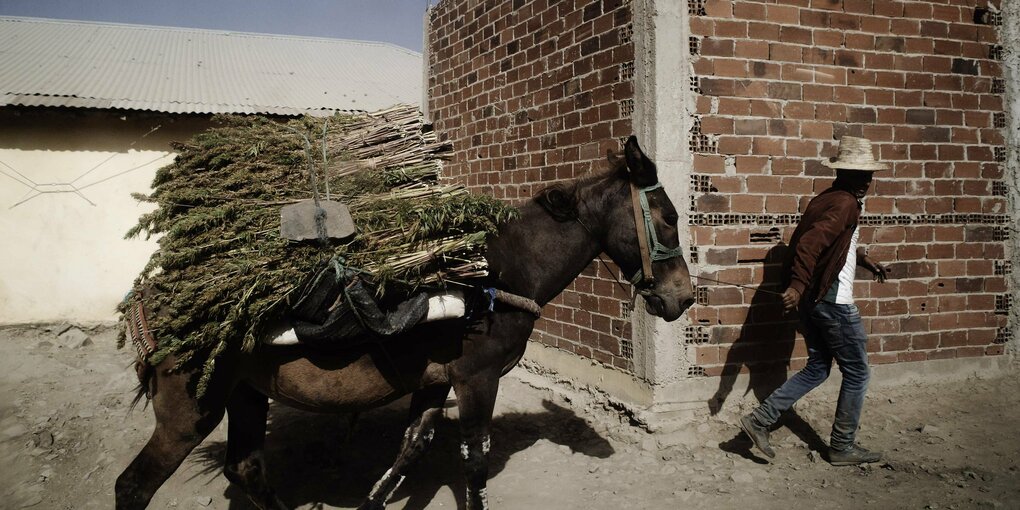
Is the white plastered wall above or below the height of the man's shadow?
above

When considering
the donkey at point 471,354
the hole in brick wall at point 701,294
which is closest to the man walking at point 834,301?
the hole in brick wall at point 701,294

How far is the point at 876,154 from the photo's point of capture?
504 centimetres

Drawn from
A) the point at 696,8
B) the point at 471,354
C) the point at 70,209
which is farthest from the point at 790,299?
the point at 70,209

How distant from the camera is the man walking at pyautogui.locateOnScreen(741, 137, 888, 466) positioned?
3928 mm

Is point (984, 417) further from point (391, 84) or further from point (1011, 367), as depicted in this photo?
point (391, 84)

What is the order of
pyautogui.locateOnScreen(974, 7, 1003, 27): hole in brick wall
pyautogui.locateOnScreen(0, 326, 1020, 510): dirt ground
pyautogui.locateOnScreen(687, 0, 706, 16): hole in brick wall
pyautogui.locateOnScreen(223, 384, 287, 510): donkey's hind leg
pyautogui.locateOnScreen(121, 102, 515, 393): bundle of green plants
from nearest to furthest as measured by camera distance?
pyautogui.locateOnScreen(121, 102, 515, 393): bundle of green plants, pyautogui.locateOnScreen(223, 384, 287, 510): donkey's hind leg, pyautogui.locateOnScreen(0, 326, 1020, 510): dirt ground, pyautogui.locateOnScreen(687, 0, 706, 16): hole in brick wall, pyautogui.locateOnScreen(974, 7, 1003, 27): hole in brick wall

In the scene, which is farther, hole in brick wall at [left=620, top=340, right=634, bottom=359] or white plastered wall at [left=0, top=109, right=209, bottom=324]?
white plastered wall at [left=0, top=109, right=209, bottom=324]

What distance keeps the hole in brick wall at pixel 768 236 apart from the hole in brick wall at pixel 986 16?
8.79ft

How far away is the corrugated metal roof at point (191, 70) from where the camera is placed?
1003 centimetres

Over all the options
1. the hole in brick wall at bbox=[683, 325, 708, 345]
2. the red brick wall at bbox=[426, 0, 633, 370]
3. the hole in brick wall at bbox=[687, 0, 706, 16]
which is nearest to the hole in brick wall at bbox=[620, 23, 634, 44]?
the red brick wall at bbox=[426, 0, 633, 370]

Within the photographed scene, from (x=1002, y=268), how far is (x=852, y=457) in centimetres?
265

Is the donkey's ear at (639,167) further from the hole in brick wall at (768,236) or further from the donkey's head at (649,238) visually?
the hole in brick wall at (768,236)

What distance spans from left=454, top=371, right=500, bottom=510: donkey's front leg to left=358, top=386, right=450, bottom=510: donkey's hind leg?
238 mm

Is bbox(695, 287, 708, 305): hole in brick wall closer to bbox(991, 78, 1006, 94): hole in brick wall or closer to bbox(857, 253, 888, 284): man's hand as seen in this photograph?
bbox(857, 253, 888, 284): man's hand
